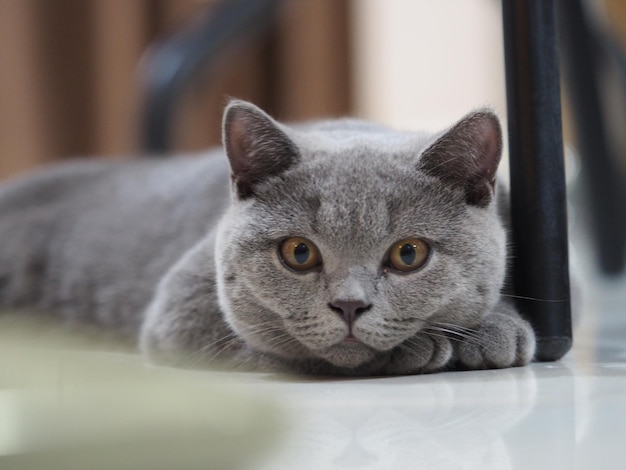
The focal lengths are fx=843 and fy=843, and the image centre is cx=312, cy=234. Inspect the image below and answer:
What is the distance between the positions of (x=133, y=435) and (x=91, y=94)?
296 centimetres

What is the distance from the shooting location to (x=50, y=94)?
3221mm

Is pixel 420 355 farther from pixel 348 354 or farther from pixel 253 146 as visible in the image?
pixel 253 146

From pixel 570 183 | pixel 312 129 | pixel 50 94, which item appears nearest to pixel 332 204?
pixel 312 129

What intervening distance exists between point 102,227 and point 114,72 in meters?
1.50

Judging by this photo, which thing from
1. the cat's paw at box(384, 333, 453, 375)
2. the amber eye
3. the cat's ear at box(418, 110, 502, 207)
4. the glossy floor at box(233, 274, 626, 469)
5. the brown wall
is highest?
the brown wall

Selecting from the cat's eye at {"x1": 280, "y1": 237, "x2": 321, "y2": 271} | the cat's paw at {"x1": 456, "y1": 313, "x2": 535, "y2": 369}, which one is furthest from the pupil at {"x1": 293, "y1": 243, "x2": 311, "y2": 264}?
the cat's paw at {"x1": 456, "y1": 313, "x2": 535, "y2": 369}

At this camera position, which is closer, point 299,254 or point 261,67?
point 299,254

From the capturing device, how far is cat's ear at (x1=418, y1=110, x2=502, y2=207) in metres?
1.12

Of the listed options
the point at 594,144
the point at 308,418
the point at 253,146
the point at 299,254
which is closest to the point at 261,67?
the point at 594,144

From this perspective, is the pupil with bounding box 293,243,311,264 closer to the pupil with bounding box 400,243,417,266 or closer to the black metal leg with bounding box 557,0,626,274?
the pupil with bounding box 400,243,417,266

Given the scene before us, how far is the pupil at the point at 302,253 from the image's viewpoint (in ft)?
3.66

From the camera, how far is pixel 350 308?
1.04m

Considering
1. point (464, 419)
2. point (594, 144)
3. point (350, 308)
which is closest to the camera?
point (464, 419)

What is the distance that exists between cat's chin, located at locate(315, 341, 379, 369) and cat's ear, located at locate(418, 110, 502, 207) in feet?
0.86
